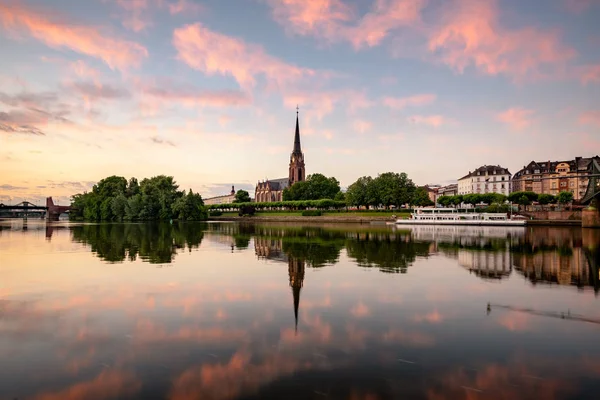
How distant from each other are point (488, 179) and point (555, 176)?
2793 centimetres

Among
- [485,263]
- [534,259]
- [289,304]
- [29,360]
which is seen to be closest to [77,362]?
[29,360]

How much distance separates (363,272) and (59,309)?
13.4 metres

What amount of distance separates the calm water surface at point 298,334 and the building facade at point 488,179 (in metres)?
140

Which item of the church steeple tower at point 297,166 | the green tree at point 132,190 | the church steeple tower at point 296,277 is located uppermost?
the church steeple tower at point 297,166

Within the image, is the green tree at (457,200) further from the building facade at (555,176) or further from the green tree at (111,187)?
the green tree at (111,187)

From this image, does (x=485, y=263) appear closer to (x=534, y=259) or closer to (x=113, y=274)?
(x=534, y=259)

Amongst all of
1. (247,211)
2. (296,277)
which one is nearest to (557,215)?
(296,277)

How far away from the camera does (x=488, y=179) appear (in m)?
152

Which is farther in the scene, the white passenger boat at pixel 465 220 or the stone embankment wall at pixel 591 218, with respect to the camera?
the white passenger boat at pixel 465 220

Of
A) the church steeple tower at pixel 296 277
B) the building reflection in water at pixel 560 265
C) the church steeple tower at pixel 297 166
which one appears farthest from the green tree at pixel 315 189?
the church steeple tower at pixel 296 277

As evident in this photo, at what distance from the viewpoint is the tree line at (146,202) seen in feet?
371

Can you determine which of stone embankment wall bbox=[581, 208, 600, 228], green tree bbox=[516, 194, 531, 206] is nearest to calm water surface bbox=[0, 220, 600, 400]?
stone embankment wall bbox=[581, 208, 600, 228]

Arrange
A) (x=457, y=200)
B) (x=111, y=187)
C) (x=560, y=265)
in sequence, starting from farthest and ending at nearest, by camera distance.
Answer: (x=111, y=187) < (x=457, y=200) < (x=560, y=265)

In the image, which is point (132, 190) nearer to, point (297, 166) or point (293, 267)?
point (297, 166)
